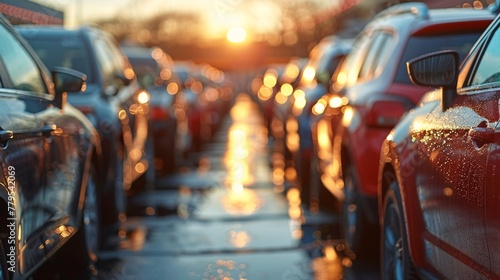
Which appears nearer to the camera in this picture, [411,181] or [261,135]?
[411,181]

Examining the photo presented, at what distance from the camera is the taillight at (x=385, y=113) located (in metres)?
7.94

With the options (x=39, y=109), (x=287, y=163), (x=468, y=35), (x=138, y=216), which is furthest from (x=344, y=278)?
(x=287, y=163)

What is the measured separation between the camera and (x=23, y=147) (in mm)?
5797

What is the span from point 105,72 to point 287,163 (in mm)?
6710

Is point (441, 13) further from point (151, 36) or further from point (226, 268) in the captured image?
point (151, 36)

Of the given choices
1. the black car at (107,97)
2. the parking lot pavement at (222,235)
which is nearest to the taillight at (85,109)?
the black car at (107,97)

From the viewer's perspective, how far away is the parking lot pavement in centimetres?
841

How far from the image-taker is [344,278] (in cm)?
807

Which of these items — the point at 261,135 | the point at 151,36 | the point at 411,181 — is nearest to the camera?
the point at 411,181

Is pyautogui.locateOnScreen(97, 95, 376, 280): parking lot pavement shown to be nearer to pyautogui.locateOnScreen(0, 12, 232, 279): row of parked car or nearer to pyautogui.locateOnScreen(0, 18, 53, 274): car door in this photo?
pyautogui.locateOnScreen(0, 12, 232, 279): row of parked car

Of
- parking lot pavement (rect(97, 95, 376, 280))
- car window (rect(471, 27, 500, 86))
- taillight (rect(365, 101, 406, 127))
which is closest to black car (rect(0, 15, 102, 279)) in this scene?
parking lot pavement (rect(97, 95, 376, 280))

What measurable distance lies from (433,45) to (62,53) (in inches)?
178

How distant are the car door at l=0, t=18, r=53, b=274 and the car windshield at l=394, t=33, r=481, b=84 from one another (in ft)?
8.44

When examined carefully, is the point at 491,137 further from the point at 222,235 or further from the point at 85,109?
the point at 85,109
